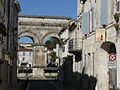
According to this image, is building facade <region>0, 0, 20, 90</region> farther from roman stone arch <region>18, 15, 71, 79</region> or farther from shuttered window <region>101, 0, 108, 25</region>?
roman stone arch <region>18, 15, 71, 79</region>

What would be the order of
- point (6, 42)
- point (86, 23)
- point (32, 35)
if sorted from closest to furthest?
point (6, 42), point (86, 23), point (32, 35)

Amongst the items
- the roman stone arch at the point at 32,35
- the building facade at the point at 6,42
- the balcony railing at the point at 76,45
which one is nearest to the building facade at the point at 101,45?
the balcony railing at the point at 76,45

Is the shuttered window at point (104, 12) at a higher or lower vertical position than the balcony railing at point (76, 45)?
higher

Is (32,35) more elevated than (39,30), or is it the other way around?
(39,30)

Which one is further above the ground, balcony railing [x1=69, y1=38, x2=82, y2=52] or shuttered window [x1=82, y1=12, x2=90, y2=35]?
shuttered window [x1=82, y1=12, x2=90, y2=35]

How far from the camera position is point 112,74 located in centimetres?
2347

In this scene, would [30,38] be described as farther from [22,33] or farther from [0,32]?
[0,32]

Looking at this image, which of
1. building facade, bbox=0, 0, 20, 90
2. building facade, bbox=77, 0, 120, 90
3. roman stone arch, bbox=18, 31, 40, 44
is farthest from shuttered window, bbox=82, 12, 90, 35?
roman stone arch, bbox=18, 31, 40, 44

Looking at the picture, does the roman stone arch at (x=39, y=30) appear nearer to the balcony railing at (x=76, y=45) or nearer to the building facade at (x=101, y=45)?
the balcony railing at (x=76, y=45)

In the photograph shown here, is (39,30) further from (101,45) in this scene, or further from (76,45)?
(101,45)

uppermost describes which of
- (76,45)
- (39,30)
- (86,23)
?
(39,30)

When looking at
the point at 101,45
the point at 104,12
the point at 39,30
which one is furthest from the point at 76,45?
the point at 39,30

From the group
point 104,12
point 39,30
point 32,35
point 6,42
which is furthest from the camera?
point 39,30

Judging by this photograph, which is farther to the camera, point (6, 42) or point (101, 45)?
point (6, 42)
